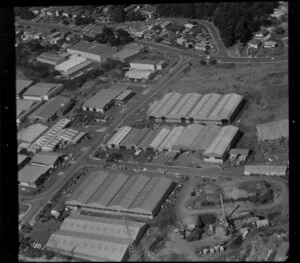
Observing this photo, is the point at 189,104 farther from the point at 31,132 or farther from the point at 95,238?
the point at 95,238

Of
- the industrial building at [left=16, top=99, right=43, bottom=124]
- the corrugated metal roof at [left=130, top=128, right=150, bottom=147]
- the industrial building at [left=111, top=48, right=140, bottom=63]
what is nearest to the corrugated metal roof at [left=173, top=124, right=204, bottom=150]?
the corrugated metal roof at [left=130, top=128, right=150, bottom=147]

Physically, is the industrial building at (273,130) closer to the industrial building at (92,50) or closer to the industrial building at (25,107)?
the industrial building at (92,50)

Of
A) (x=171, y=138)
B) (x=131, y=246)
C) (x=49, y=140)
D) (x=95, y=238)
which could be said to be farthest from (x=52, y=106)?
(x=131, y=246)

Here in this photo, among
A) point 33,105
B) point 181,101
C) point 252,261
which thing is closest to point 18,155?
point 33,105
